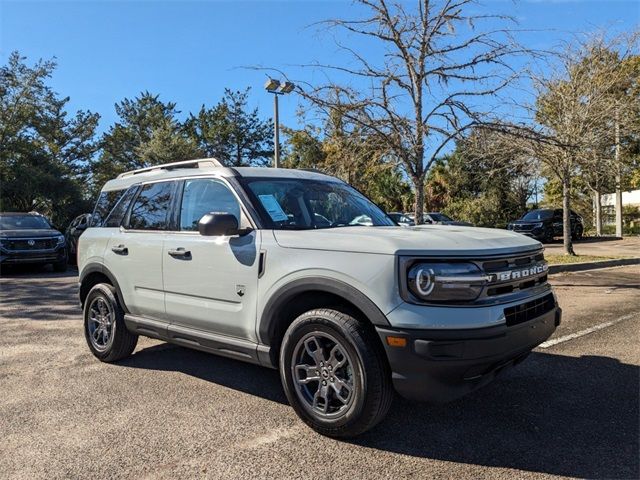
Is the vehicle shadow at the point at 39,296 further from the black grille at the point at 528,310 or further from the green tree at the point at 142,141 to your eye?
the green tree at the point at 142,141

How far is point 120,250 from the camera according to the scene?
4.99 m

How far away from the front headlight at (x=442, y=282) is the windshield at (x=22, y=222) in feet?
44.7

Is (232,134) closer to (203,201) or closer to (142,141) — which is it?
(142,141)

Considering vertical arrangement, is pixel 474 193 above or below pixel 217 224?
above

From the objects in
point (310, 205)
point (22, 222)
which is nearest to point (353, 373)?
point (310, 205)

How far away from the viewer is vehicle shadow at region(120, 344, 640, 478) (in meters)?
3.13

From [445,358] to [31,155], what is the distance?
30.0 m

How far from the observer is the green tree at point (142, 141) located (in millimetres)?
39625

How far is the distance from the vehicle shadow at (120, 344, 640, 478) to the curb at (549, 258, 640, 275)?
801cm

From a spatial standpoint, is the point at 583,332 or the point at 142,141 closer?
the point at 583,332

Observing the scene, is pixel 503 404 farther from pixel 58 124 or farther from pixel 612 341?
pixel 58 124

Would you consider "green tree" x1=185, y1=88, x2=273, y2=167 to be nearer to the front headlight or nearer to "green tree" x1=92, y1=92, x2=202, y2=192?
"green tree" x1=92, y1=92, x2=202, y2=192

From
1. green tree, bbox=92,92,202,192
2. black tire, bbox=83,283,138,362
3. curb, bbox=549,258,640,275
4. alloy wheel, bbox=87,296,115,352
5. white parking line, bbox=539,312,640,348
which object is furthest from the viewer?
green tree, bbox=92,92,202,192

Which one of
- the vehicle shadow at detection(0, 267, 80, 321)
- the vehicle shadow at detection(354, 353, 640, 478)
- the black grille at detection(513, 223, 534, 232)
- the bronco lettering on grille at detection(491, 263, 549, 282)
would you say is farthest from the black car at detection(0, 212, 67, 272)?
the black grille at detection(513, 223, 534, 232)
